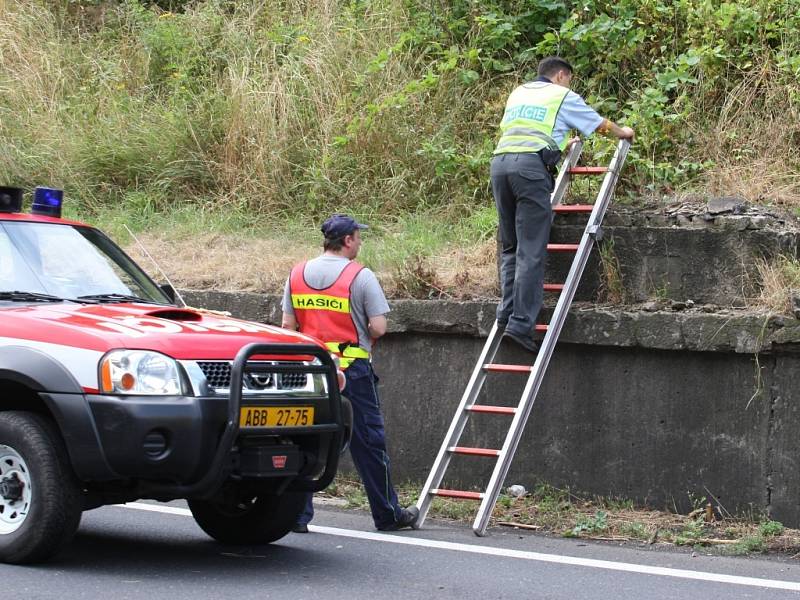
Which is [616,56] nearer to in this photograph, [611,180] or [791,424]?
[611,180]

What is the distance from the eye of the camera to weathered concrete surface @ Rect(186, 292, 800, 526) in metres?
7.63

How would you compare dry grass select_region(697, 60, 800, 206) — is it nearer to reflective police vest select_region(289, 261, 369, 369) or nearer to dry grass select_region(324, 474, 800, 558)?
dry grass select_region(324, 474, 800, 558)

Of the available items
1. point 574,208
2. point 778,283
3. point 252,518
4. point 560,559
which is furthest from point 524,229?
point 252,518

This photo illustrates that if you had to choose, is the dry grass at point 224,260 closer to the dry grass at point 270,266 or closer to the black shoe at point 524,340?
the dry grass at point 270,266

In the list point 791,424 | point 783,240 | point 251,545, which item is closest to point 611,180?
point 783,240

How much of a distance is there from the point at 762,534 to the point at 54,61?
38.2ft

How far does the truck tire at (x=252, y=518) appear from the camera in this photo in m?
6.94

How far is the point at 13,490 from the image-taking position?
6.14 metres

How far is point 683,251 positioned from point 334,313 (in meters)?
2.53

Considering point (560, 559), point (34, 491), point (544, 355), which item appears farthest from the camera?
point (544, 355)

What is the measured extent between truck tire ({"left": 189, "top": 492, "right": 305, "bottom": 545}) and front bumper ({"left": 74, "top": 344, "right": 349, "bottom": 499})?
761 millimetres

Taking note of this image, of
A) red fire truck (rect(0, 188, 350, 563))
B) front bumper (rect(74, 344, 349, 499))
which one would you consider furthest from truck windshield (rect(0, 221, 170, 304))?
front bumper (rect(74, 344, 349, 499))

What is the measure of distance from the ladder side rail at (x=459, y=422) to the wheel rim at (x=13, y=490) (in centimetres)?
264

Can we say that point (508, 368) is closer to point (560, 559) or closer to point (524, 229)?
point (524, 229)
